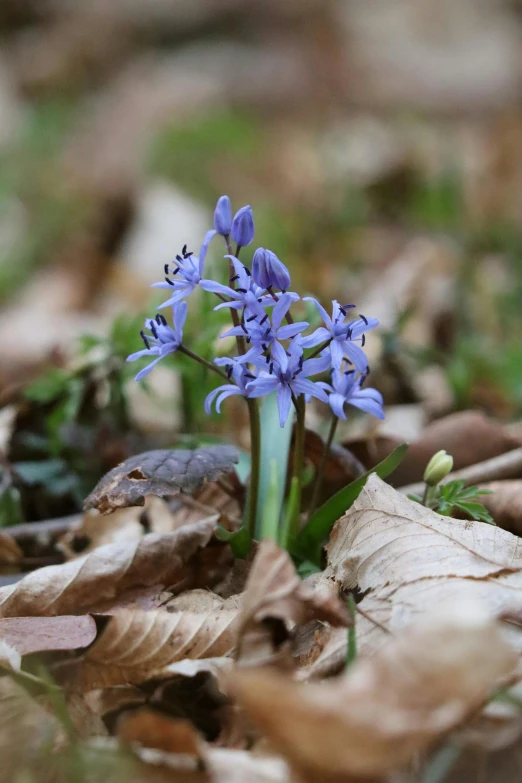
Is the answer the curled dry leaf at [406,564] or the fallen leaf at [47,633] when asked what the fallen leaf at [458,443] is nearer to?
the curled dry leaf at [406,564]

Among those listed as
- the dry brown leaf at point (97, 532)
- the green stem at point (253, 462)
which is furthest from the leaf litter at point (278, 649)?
the dry brown leaf at point (97, 532)

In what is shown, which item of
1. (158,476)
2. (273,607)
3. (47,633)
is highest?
(158,476)

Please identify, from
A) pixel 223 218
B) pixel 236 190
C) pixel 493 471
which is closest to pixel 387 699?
pixel 223 218

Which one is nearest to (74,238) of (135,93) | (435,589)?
(135,93)

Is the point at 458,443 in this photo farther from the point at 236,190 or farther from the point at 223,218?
the point at 236,190

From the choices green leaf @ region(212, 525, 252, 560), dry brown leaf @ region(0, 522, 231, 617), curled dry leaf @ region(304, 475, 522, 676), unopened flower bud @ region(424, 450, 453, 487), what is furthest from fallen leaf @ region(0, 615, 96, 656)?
unopened flower bud @ region(424, 450, 453, 487)

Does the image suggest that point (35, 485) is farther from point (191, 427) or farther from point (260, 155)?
point (260, 155)
